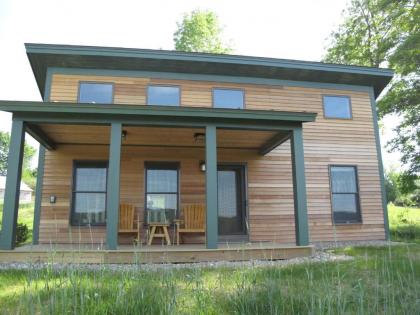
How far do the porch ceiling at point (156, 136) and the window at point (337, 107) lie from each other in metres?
2.37

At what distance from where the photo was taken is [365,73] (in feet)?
29.0

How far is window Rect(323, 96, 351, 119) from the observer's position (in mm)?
8812

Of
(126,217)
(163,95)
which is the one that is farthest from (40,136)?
(163,95)

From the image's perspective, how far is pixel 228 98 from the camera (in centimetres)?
829

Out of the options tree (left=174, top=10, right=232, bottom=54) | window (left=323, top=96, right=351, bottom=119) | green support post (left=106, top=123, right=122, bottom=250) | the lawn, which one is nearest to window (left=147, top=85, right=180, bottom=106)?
green support post (left=106, top=123, right=122, bottom=250)

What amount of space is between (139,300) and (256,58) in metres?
7.03

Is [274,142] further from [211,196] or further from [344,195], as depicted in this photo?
[344,195]

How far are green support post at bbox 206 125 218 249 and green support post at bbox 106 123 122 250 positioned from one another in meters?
1.53

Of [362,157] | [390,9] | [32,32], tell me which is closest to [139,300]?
[362,157]

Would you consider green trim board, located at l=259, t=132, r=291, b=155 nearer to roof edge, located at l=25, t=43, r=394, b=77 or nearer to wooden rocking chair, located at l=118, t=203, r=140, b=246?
roof edge, located at l=25, t=43, r=394, b=77

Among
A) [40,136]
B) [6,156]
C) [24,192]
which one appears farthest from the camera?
[6,156]

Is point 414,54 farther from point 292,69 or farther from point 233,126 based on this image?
point 233,126

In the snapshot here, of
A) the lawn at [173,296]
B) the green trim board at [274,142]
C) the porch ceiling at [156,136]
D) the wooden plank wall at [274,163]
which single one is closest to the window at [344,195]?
the wooden plank wall at [274,163]

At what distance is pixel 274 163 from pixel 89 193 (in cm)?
455
